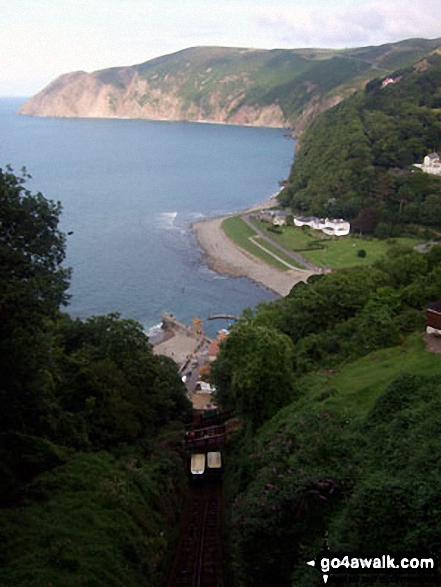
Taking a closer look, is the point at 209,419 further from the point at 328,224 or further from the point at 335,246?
the point at 328,224

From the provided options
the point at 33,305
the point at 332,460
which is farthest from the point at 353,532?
the point at 33,305

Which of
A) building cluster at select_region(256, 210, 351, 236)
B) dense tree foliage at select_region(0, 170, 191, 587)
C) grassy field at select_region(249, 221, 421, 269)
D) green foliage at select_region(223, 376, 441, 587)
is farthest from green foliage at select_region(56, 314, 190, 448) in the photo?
building cluster at select_region(256, 210, 351, 236)

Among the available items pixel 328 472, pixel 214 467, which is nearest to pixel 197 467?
pixel 214 467

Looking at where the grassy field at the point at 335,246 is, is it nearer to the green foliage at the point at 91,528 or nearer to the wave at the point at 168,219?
Result: the wave at the point at 168,219

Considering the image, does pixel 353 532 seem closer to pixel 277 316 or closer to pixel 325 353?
pixel 325 353

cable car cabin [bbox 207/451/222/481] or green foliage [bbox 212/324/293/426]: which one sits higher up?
green foliage [bbox 212/324/293/426]

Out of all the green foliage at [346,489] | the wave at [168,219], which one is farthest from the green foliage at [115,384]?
the wave at [168,219]

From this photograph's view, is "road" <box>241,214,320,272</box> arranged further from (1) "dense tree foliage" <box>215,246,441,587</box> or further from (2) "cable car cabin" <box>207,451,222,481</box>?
(2) "cable car cabin" <box>207,451,222,481</box>
